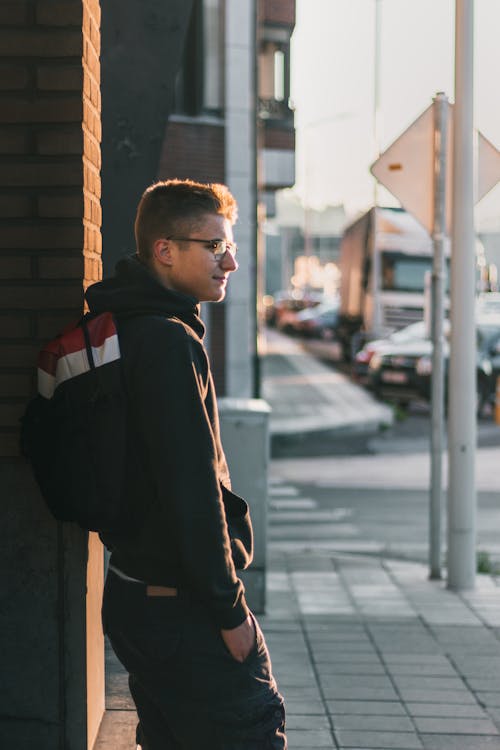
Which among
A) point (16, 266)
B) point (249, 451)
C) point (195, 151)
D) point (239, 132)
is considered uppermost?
point (239, 132)

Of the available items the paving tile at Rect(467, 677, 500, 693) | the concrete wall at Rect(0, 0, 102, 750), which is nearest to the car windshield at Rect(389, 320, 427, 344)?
the paving tile at Rect(467, 677, 500, 693)

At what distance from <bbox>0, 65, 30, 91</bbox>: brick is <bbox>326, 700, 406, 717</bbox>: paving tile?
8.97 ft

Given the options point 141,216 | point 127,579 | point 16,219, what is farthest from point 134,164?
point 127,579

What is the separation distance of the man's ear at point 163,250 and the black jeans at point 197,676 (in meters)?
0.73

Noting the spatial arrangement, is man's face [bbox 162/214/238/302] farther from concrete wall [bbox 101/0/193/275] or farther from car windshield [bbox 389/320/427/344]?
car windshield [bbox 389/320/427/344]

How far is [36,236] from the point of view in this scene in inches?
131

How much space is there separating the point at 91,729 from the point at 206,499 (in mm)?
1281

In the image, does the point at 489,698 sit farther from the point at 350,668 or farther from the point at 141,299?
the point at 141,299

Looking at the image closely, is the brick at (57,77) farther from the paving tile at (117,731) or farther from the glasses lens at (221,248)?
the paving tile at (117,731)

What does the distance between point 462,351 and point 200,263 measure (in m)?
5.01

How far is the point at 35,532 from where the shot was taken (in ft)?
11.1

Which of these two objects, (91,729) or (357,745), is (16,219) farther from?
(357,745)

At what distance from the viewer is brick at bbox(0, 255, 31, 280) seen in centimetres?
332

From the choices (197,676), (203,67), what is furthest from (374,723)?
(203,67)
